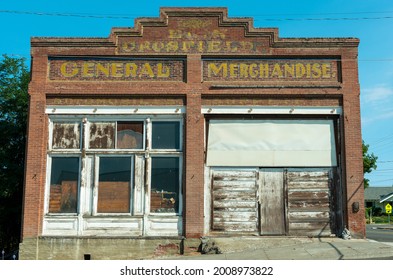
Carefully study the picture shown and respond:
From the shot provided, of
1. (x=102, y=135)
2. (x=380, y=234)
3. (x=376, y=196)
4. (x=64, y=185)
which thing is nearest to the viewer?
(x=64, y=185)

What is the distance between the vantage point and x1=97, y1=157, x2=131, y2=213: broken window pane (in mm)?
16203

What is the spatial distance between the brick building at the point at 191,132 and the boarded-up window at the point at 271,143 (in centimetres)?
4

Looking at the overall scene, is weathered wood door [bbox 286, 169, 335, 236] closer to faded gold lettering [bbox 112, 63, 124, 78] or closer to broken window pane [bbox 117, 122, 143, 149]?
broken window pane [bbox 117, 122, 143, 149]

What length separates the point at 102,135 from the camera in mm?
16500

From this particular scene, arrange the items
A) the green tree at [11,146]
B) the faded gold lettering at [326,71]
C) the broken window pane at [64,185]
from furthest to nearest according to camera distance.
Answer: the green tree at [11,146]
the faded gold lettering at [326,71]
the broken window pane at [64,185]

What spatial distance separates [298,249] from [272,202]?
228 cm

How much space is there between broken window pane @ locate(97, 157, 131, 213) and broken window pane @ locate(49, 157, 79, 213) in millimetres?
902

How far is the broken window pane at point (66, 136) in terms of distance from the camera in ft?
54.3

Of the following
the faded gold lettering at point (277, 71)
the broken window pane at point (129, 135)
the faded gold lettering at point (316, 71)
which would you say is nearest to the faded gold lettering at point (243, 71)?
the faded gold lettering at point (277, 71)

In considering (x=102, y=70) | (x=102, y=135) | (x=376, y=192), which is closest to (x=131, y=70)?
(x=102, y=70)

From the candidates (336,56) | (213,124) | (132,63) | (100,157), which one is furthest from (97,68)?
(336,56)

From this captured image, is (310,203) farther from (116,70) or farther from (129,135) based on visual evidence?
(116,70)

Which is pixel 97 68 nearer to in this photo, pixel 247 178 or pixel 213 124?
pixel 213 124

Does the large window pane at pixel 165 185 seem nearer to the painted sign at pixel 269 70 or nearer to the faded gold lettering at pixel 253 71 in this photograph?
the painted sign at pixel 269 70
